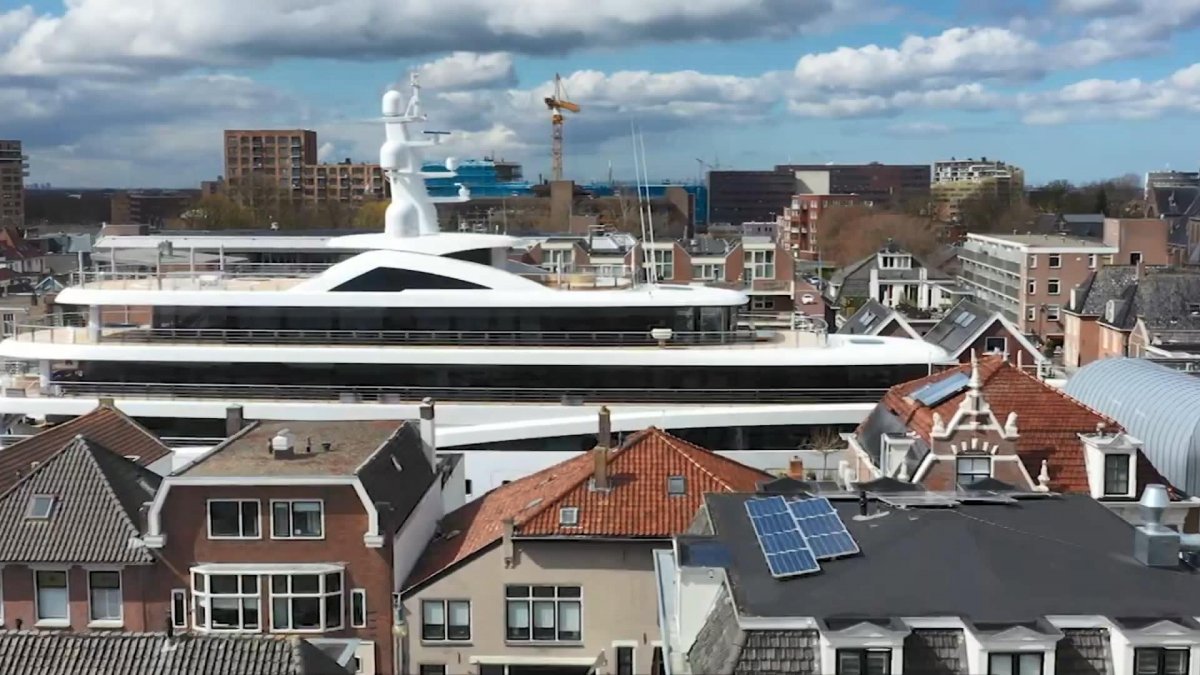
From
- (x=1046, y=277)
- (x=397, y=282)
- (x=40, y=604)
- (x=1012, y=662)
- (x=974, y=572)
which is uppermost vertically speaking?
(x=397, y=282)

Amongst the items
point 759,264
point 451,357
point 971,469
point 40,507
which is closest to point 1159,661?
point 971,469

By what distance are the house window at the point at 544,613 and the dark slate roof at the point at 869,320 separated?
1137 inches

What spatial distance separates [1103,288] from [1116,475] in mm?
37188

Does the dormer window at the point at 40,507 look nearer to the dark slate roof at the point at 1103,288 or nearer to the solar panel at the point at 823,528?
the solar panel at the point at 823,528

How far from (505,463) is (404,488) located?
344 inches

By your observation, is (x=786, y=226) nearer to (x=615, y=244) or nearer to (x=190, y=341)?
(x=615, y=244)

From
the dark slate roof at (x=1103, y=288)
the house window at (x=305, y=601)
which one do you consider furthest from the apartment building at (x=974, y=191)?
the house window at (x=305, y=601)

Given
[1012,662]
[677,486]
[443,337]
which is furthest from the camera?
[443,337]

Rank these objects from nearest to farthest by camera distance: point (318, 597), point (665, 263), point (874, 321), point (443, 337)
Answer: point (318, 597), point (443, 337), point (874, 321), point (665, 263)

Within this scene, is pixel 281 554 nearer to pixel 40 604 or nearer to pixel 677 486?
pixel 40 604

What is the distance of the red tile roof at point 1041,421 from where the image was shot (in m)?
22.2

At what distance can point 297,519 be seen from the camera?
20.7 metres

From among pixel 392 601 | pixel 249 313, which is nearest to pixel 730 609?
pixel 392 601

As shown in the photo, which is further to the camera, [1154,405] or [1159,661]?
[1154,405]
